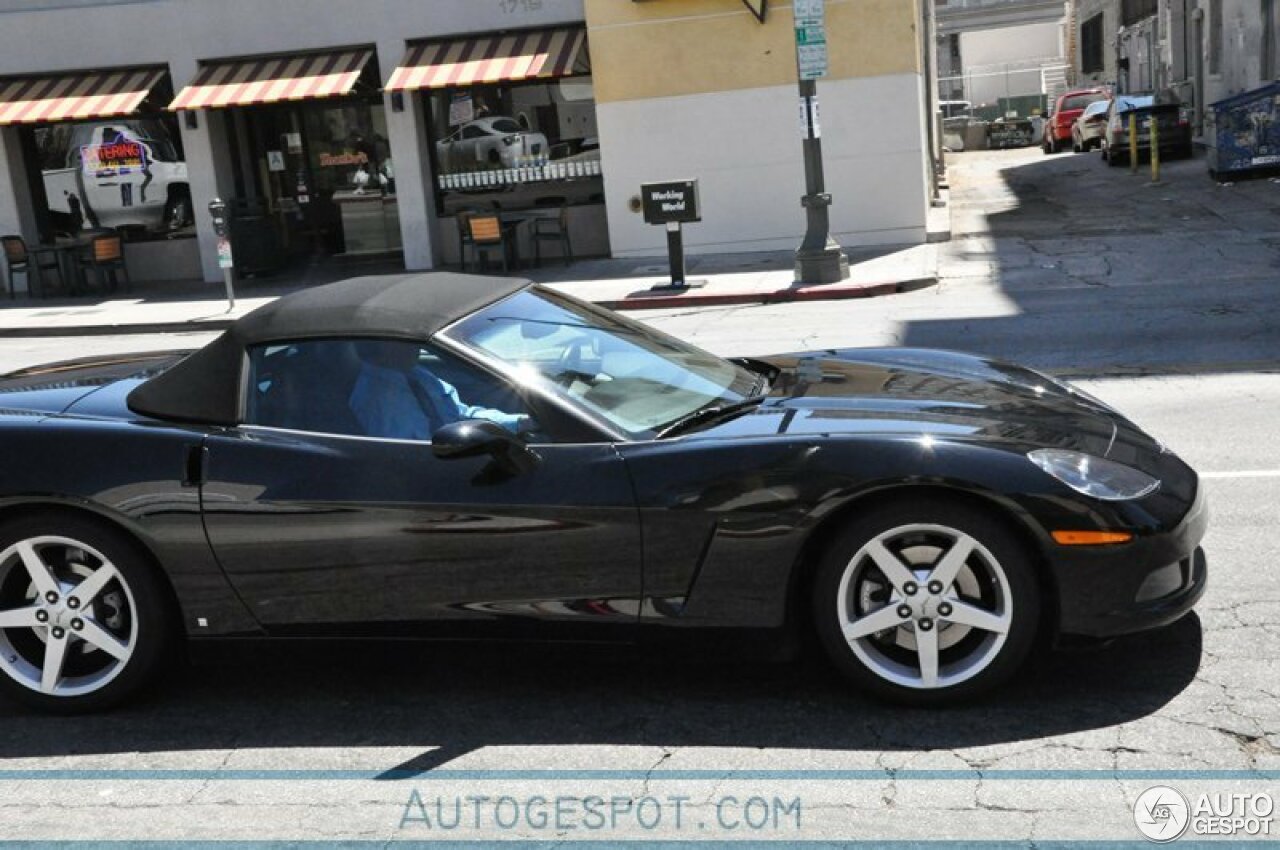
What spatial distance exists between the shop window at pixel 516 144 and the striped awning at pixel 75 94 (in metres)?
4.44

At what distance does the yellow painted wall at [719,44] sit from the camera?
2030 centimetres

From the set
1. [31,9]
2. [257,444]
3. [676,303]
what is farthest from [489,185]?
[257,444]

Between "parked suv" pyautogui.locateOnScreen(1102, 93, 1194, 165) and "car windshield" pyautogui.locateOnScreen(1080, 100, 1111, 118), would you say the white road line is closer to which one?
"parked suv" pyautogui.locateOnScreen(1102, 93, 1194, 165)

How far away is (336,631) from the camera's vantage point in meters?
4.64

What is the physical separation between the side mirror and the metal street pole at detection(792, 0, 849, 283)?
13.0 m

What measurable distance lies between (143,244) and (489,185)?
6.09m

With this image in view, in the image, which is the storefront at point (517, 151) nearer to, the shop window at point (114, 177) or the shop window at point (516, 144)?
the shop window at point (516, 144)

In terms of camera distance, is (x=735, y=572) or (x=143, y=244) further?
(x=143, y=244)

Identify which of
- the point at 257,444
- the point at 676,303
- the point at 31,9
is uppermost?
the point at 31,9

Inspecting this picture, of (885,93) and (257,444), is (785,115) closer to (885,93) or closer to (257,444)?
(885,93)

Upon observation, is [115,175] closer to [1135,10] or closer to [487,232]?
[487,232]

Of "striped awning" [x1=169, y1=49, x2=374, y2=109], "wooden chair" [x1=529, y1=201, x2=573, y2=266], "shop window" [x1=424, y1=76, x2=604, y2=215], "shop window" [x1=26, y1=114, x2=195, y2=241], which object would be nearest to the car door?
"striped awning" [x1=169, y1=49, x2=374, y2=109]

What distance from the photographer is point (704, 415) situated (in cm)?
479

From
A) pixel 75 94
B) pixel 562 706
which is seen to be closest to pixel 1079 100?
pixel 75 94
